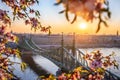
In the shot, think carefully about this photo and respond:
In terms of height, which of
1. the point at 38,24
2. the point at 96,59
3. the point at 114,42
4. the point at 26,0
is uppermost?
the point at 26,0

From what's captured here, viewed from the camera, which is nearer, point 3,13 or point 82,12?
point 82,12

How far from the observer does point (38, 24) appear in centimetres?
898

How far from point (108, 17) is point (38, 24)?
25.5ft

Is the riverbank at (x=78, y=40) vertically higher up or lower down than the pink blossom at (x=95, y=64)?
lower down

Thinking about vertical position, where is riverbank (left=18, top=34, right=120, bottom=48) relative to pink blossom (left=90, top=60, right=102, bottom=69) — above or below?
below

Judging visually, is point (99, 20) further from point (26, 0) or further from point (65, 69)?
point (65, 69)

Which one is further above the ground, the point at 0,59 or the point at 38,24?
the point at 38,24

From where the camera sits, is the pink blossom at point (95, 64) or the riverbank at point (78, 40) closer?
the pink blossom at point (95, 64)

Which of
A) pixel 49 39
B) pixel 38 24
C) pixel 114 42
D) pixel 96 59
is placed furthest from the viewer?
pixel 114 42

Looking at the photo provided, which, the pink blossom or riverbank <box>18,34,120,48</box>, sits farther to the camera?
riverbank <box>18,34,120,48</box>

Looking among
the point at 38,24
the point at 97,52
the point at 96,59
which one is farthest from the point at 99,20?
the point at 97,52

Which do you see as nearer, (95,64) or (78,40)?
(95,64)

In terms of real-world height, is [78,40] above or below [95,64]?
below

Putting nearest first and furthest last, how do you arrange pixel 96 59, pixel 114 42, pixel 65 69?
1. pixel 96 59
2. pixel 65 69
3. pixel 114 42
